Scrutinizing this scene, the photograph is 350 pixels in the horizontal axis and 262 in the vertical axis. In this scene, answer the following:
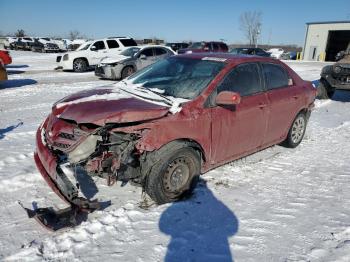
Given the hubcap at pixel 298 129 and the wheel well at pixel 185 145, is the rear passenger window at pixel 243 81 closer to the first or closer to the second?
the wheel well at pixel 185 145

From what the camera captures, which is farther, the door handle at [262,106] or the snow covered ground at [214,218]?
→ the door handle at [262,106]

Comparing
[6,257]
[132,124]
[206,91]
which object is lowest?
[6,257]

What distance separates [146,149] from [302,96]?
3606 millimetres

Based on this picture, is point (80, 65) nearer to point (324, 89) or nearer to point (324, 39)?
point (324, 89)

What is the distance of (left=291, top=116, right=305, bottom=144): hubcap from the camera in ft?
20.2

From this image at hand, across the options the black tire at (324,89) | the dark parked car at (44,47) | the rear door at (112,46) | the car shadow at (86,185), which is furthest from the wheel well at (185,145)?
the dark parked car at (44,47)

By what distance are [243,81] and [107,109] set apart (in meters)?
2.09

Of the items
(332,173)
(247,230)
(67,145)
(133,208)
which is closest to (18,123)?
(67,145)

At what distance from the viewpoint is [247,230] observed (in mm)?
3631

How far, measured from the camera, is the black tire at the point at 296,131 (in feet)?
20.1

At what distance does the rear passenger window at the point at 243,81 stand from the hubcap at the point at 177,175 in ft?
3.53

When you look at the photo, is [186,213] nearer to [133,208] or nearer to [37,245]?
[133,208]

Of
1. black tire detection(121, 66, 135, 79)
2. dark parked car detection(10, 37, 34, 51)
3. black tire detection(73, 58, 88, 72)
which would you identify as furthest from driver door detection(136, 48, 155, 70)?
dark parked car detection(10, 37, 34, 51)

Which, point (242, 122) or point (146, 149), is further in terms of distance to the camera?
point (242, 122)
